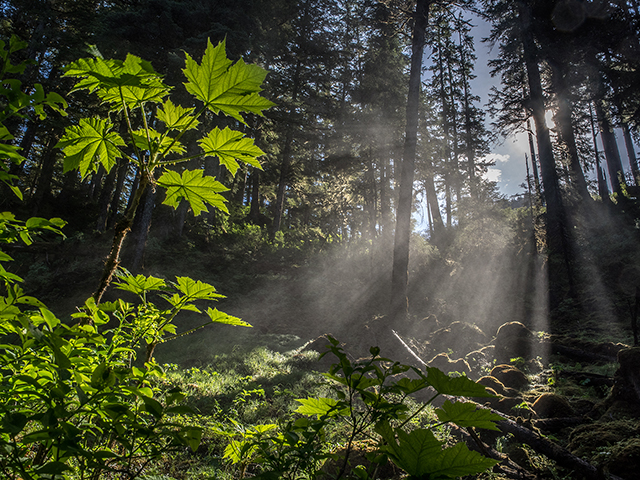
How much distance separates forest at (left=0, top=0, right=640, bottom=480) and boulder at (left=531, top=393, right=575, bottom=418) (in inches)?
0.8

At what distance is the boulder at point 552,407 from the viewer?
3.10 m

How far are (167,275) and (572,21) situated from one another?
18625 millimetres

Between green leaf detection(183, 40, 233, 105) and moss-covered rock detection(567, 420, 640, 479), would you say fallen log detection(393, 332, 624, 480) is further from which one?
green leaf detection(183, 40, 233, 105)

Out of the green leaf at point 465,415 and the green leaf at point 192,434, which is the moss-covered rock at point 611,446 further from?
the green leaf at point 192,434

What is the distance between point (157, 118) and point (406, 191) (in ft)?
26.5

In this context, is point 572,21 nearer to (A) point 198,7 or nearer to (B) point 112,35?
(A) point 198,7

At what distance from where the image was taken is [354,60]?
17.9 meters

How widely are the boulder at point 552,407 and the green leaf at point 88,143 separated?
4.23 meters

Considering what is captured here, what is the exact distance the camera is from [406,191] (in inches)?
329

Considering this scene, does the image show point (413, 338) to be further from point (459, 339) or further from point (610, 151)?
point (610, 151)

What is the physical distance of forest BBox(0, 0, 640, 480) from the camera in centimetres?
75

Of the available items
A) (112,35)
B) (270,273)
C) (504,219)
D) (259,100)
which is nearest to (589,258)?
(504,219)

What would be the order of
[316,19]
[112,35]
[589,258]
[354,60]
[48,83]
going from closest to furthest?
[112,35] < [589,258] < [48,83] < [316,19] < [354,60]

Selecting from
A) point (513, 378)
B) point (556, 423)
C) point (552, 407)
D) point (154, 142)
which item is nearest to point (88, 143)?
point (154, 142)
